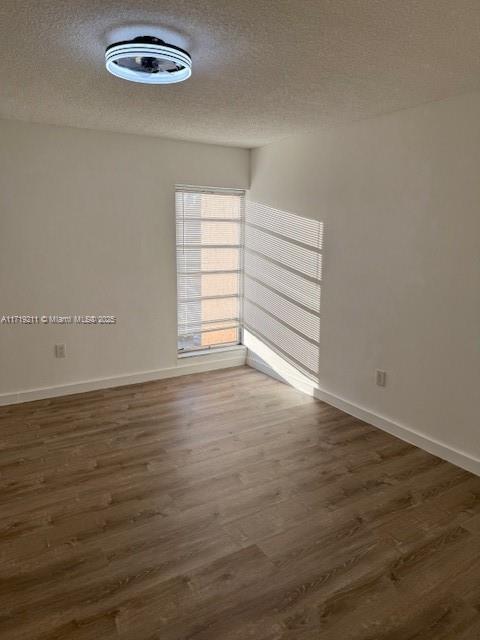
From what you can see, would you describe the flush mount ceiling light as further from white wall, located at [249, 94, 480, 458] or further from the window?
the window

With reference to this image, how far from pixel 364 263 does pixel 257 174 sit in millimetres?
1785

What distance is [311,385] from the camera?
163 inches

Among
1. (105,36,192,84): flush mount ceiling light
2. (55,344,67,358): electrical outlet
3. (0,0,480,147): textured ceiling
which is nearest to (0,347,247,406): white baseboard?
(55,344,67,358): electrical outlet

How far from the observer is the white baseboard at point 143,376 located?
13.0ft

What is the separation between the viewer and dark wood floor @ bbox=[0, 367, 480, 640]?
1751 millimetres

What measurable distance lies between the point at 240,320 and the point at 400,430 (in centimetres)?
236

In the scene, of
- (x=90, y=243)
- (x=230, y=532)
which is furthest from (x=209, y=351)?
(x=230, y=532)

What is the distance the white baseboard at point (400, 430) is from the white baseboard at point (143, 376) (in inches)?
29.5

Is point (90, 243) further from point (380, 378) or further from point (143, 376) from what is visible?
point (380, 378)

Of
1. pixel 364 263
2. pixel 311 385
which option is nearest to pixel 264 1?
pixel 364 263

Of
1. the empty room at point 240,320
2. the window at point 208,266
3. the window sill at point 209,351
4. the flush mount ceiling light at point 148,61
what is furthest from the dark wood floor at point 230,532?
the flush mount ceiling light at point 148,61

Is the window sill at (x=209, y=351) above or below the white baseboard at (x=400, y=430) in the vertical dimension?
above

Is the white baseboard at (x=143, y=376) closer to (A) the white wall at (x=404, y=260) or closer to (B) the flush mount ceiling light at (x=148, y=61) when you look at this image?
(A) the white wall at (x=404, y=260)

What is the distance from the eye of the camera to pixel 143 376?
451cm
